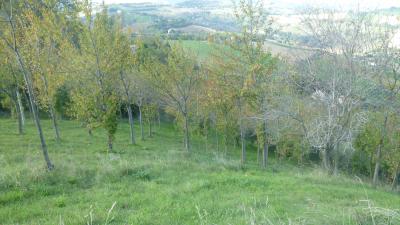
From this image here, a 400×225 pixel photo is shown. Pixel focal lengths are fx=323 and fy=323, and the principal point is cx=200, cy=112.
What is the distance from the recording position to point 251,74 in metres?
17.5

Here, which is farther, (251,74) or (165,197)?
(251,74)

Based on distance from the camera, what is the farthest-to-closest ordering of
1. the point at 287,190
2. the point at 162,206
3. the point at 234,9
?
the point at 234,9 → the point at 287,190 → the point at 162,206

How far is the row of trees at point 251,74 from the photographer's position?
14094 mm

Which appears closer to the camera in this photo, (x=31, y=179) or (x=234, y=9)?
(x=31, y=179)

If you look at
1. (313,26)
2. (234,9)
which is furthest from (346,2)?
(234,9)

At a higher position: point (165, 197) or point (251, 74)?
point (251, 74)

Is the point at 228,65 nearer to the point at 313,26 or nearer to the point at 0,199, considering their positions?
the point at 313,26

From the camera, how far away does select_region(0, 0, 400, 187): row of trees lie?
14.1 meters

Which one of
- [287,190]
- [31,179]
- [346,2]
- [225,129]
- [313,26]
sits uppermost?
[346,2]

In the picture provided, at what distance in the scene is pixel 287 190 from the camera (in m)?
9.41

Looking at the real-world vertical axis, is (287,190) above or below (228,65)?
below

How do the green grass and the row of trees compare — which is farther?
the row of trees

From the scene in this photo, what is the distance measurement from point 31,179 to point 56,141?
13.5m

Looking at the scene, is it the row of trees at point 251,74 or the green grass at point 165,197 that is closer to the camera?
the green grass at point 165,197
